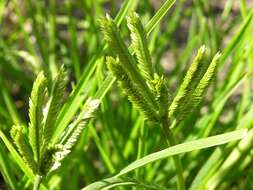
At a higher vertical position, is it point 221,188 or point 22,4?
point 22,4

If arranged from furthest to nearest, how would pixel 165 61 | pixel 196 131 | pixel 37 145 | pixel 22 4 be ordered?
pixel 165 61, pixel 22 4, pixel 196 131, pixel 37 145

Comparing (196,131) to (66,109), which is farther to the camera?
(196,131)

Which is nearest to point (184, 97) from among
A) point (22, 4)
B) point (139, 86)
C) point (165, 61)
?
point (139, 86)

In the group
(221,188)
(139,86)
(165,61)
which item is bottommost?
(221,188)

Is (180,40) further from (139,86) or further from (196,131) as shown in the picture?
(139,86)

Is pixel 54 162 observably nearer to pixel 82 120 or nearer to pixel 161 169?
pixel 82 120

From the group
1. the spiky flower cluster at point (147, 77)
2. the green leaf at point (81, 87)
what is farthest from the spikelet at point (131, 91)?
the green leaf at point (81, 87)

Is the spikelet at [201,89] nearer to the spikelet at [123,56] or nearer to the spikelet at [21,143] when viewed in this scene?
the spikelet at [123,56]

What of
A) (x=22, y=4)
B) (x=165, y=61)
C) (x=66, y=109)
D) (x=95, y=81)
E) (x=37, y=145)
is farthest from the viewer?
(x=165, y=61)

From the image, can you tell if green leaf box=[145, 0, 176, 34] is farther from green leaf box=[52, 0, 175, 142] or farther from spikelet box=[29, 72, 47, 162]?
spikelet box=[29, 72, 47, 162]
